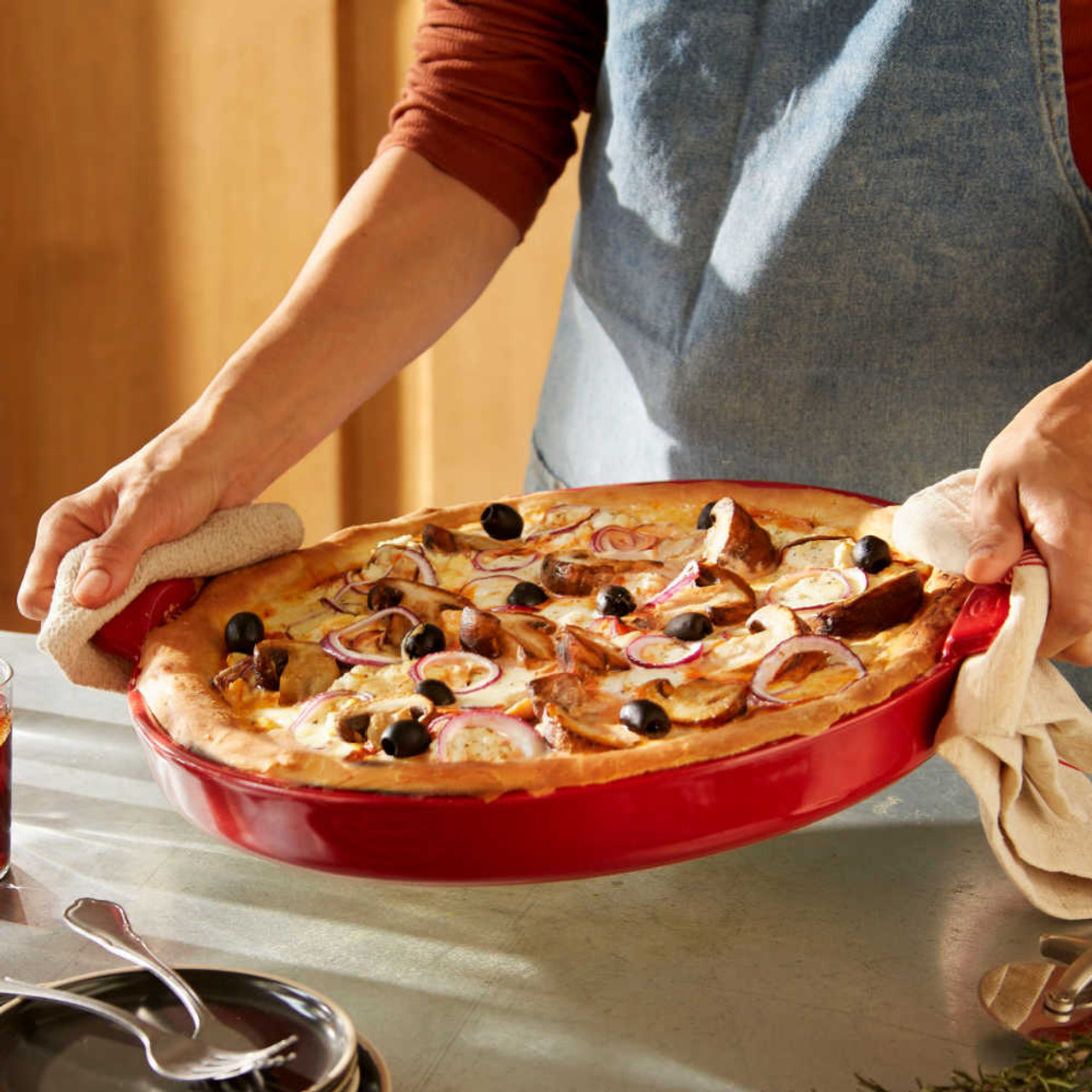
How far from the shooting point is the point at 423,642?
5.01 feet

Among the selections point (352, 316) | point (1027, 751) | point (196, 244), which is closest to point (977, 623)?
point (1027, 751)

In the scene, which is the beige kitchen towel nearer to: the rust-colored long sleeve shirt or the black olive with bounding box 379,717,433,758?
the black olive with bounding box 379,717,433,758

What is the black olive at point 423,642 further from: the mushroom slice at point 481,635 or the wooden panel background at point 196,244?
the wooden panel background at point 196,244

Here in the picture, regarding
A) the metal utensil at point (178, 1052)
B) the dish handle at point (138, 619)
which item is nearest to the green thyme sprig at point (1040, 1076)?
the metal utensil at point (178, 1052)

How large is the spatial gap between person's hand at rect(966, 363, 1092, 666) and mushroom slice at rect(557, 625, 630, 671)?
1.19 feet

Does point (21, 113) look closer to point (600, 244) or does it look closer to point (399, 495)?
point (399, 495)

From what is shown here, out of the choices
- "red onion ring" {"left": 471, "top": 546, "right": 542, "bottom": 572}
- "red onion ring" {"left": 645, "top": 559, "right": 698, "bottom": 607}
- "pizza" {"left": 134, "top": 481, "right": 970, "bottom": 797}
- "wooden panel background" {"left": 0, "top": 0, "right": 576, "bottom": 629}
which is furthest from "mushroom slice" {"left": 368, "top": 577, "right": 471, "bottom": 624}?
"wooden panel background" {"left": 0, "top": 0, "right": 576, "bottom": 629}

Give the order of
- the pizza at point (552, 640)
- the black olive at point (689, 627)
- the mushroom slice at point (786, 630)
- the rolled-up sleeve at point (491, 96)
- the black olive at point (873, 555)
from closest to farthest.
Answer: the pizza at point (552, 640)
the mushroom slice at point (786, 630)
the black olive at point (689, 627)
the black olive at point (873, 555)
the rolled-up sleeve at point (491, 96)

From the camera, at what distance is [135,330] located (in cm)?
461

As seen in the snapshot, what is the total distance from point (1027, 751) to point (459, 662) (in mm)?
568

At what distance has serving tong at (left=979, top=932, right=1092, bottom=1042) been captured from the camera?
46.3 inches

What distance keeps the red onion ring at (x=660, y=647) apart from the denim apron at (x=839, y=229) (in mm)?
666

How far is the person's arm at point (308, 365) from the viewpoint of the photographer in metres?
1.66

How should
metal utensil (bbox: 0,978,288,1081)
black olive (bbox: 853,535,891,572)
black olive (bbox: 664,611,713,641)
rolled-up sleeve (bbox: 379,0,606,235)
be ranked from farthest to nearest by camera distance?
rolled-up sleeve (bbox: 379,0,606,235)
black olive (bbox: 853,535,891,572)
black olive (bbox: 664,611,713,641)
metal utensil (bbox: 0,978,288,1081)
